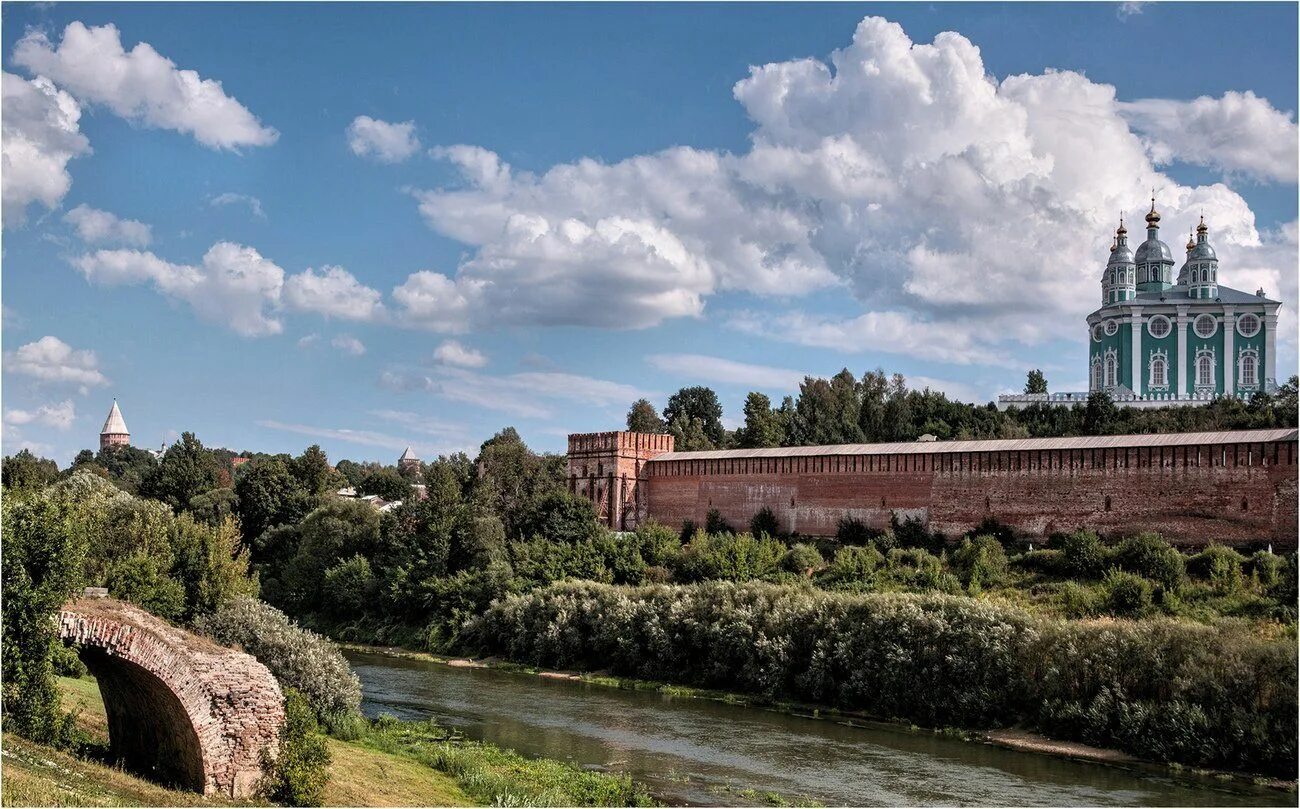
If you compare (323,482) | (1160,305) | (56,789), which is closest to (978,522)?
(56,789)

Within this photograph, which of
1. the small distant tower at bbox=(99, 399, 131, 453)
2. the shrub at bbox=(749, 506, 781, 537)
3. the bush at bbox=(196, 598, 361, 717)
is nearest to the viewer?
the bush at bbox=(196, 598, 361, 717)

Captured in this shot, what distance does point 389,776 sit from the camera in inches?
586

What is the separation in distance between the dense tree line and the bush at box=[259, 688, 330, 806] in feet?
107

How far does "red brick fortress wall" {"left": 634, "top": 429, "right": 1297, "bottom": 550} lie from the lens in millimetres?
26266

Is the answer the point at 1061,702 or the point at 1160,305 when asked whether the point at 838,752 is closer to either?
the point at 1061,702

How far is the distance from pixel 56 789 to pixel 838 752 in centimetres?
1161

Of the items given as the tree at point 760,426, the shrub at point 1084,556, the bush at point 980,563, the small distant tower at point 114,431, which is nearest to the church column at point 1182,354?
the tree at point 760,426

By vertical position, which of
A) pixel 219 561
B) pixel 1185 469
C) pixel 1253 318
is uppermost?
pixel 1253 318

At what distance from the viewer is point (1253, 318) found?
58.6m

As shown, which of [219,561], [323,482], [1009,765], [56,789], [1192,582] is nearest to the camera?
[56,789]

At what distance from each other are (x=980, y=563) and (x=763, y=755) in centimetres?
1103

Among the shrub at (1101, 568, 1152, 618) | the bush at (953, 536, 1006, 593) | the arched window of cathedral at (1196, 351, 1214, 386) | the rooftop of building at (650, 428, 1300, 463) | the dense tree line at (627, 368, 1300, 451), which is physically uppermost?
the arched window of cathedral at (1196, 351, 1214, 386)

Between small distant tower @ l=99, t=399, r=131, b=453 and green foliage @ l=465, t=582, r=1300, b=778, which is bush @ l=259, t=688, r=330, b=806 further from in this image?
small distant tower @ l=99, t=399, r=131, b=453

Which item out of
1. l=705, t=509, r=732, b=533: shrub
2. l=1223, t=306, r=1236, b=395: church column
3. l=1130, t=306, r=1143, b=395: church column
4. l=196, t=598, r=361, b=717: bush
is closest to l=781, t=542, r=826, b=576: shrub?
l=705, t=509, r=732, b=533: shrub
